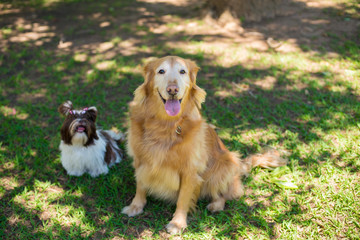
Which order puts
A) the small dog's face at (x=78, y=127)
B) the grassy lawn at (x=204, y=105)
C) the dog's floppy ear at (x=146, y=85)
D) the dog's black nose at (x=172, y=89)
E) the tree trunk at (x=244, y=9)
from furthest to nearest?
1. the tree trunk at (x=244, y=9)
2. the small dog's face at (x=78, y=127)
3. the grassy lawn at (x=204, y=105)
4. the dog's floppy ear at (x=146, y=85)
5. the dog's black nose at (x=172, y=89)

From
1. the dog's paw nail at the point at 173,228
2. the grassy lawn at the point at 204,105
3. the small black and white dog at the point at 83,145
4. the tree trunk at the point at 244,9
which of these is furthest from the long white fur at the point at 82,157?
the tree trunk at the point at 244,9

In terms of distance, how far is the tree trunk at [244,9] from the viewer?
743 cm

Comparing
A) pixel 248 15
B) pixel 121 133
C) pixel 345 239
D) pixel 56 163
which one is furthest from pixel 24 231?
pixel 248 15

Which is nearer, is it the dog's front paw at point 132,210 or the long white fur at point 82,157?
the dog's front paw at point 132,210

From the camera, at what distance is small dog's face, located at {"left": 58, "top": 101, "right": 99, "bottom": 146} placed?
146 inches

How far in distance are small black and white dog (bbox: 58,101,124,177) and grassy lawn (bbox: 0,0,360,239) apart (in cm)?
16

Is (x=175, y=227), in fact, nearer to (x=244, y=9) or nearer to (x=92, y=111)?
(x=92, y=111)

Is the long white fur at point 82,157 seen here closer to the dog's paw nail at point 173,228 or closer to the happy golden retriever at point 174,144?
the happy golden retriever at point 174,144

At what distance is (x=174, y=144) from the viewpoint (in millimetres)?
3111

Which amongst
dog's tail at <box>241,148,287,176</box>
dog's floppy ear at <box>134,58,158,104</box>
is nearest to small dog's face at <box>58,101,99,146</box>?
dog's floppy ear at <box>134,58,158,104</box>

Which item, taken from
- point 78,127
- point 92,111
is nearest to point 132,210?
point 78,127

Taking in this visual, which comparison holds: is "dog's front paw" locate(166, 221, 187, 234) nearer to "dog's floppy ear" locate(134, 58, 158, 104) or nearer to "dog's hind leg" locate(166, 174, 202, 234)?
"dog's hind leg" locate(166, 174, 202, 234)

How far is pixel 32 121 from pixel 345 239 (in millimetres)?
4762

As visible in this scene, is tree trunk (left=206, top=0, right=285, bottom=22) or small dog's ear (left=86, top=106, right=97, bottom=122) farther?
tree trunk (left=206, top=0, right=285, bottom=22)
